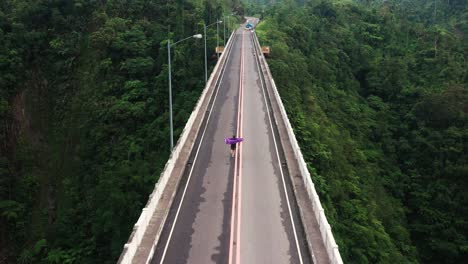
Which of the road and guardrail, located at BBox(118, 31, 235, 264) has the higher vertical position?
guardrail, located at BBox(118, 31, 235, 264)

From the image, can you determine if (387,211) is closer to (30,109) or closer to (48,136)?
(48,136)

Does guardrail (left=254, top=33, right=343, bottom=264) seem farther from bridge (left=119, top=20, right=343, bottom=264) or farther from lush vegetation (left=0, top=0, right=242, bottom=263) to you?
lush vegetation (left=0, top=0, right=242, bottom=263)

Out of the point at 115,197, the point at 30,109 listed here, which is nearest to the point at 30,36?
the point at 30,109

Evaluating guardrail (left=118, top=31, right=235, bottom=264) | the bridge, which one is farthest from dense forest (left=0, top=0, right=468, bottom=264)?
guardrail (left=118, top=31, right=235, bottom=264)

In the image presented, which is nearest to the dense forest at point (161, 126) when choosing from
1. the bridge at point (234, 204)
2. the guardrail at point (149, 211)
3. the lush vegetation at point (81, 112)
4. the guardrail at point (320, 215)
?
the lush vegetation at point (81, 112)

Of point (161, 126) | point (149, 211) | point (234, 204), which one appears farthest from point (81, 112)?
point (149, 211)

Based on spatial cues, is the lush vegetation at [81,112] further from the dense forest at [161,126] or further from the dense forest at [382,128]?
the dense forest at [382,128]
